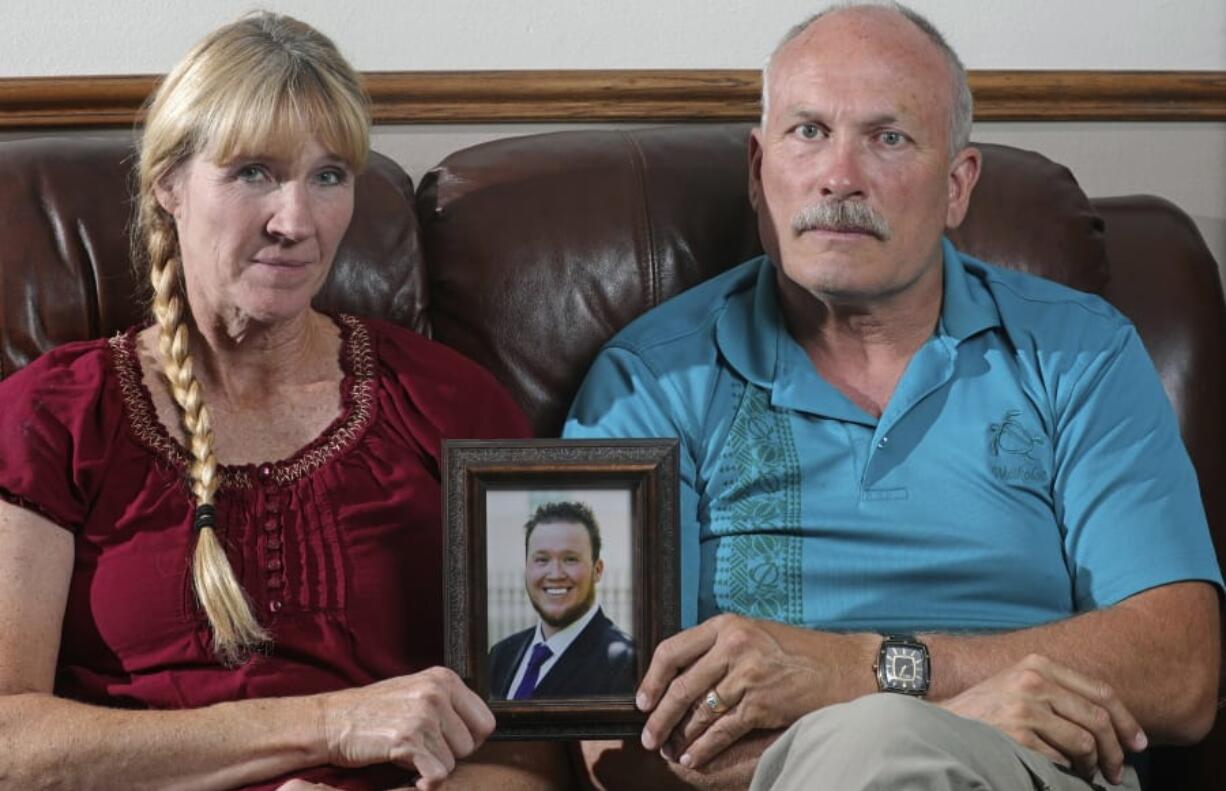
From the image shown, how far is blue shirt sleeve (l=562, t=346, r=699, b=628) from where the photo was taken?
1.88 metres

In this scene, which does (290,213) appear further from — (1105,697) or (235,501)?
(1105,697)

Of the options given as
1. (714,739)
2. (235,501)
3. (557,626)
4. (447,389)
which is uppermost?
(447,389)

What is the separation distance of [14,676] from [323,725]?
28 cm

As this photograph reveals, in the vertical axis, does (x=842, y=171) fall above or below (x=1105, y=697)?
above

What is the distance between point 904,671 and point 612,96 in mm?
930

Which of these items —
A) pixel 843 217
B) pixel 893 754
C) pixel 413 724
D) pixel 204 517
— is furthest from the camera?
pixel 843 217

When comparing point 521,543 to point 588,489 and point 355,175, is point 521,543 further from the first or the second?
point 355,175

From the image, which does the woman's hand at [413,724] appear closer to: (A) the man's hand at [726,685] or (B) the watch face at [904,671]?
(A) the man's hand at [726,685]

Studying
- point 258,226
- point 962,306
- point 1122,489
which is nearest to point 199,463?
point 258,226

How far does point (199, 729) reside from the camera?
1.60 meters

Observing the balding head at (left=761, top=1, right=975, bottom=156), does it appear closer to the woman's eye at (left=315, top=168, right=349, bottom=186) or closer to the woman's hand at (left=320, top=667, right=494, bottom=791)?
the woman's eye at (left=315, top=168, right=349, bottom=186)

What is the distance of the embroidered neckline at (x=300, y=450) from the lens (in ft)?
5.69

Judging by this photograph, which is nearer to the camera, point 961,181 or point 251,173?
point 251,173

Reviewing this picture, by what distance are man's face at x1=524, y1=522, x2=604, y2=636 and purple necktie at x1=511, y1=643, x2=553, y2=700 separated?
0.02 meters
